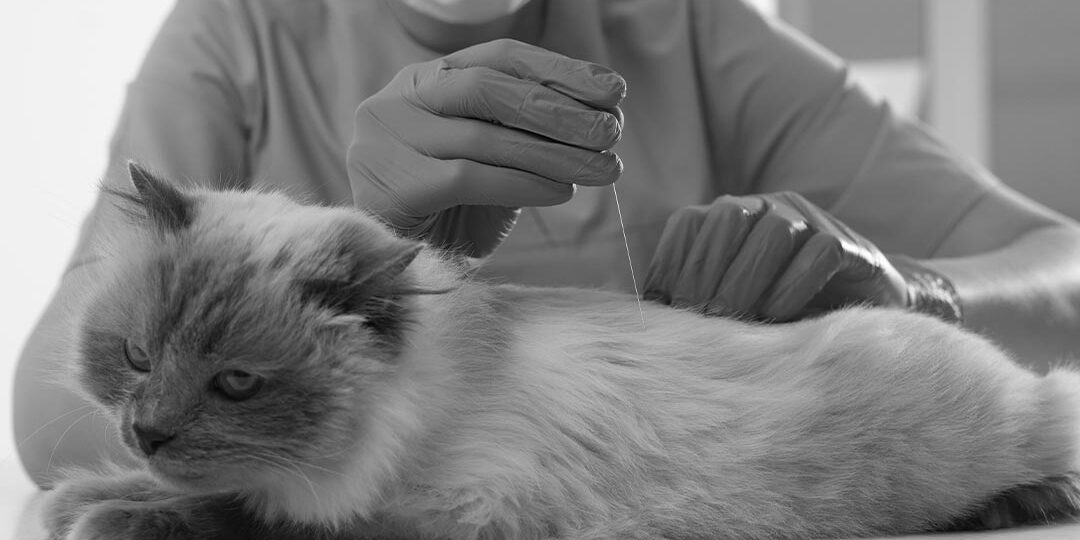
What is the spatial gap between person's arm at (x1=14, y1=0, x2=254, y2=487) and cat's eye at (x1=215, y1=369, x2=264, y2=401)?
63 cm

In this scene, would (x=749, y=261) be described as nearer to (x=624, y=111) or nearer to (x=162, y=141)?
(x=624, y=111)

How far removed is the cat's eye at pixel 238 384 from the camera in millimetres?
696

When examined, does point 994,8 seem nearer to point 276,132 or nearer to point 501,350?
point 276,132

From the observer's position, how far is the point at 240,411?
69cm

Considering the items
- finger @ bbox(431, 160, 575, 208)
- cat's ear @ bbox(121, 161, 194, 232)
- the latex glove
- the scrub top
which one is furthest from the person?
cat's ear @ bbox(121, 161, 194, 232)

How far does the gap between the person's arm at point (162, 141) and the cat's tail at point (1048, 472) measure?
0.99 m

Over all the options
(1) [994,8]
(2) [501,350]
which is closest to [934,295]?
(2) [501,350]

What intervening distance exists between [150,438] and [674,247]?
0.56m

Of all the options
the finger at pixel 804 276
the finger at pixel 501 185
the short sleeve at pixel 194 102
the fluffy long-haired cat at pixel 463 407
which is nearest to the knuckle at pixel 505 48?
the finger at pixel 501 185

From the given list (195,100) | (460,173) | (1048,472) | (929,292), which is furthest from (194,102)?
(1048,472)

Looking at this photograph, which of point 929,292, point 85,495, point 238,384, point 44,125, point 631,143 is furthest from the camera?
point 44,125

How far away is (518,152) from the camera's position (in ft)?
3.16

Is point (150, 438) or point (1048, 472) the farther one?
point (1048, 472)

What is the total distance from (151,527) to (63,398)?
2.35ft
